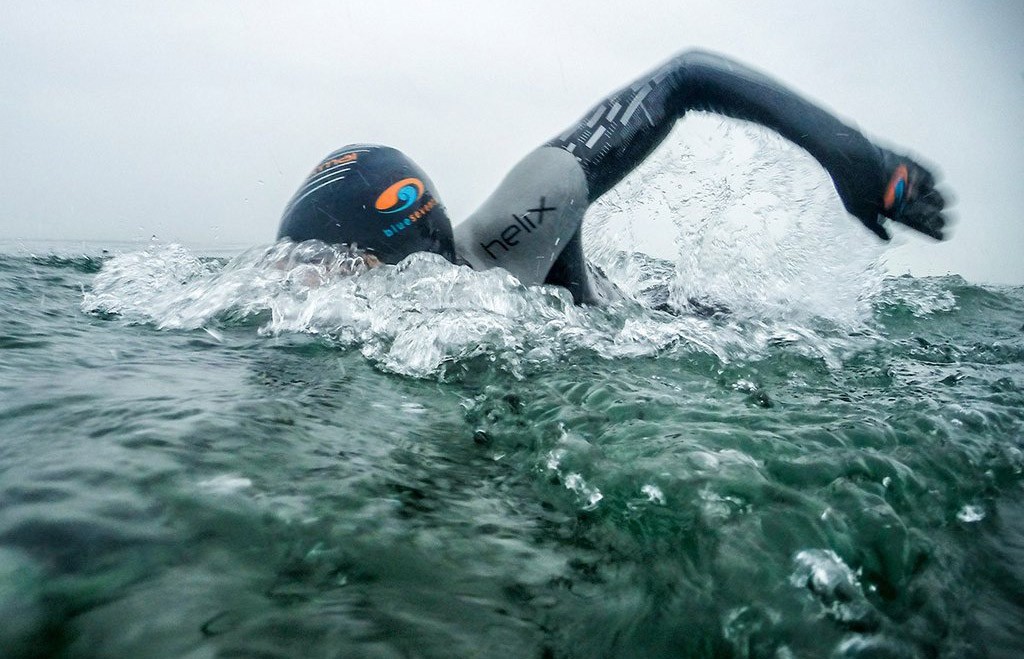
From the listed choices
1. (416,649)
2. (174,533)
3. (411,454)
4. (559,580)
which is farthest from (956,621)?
(174,533)

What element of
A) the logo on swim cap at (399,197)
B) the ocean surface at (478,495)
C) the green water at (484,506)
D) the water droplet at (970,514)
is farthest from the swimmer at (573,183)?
the water droplet at (970,514)

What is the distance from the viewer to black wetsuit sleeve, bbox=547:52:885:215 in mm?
2994

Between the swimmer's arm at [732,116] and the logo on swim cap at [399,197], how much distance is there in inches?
32.2

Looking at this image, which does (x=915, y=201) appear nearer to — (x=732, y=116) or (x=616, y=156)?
(x=732, y=116)

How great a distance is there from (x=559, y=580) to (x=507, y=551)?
0.34 ft

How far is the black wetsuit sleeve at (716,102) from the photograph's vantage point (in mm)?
2994

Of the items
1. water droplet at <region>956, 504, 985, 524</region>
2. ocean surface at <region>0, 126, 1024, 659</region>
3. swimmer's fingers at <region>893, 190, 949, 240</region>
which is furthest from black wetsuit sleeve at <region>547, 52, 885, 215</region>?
water droplet at <region>956, 504, 985, 524</region>

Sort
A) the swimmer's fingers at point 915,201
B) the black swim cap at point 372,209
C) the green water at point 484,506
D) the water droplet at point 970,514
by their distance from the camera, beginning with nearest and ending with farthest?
1. the green water at point 484,506
2. the water droplet at point 970,514
3. the black swim cap at point 372,209
4. the swimmer's fingers at point 915,201

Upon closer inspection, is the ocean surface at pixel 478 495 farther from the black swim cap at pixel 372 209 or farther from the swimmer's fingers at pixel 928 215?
the swimmer's fingers at pixel 928 215

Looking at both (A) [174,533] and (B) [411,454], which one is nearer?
(A) [174,533]

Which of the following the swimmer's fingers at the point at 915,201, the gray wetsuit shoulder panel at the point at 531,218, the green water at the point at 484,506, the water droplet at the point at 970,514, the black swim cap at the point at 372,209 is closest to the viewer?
the green water at the point at 484,506

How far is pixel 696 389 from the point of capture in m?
1.91

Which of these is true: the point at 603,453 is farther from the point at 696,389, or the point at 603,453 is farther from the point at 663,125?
the point at 663,125

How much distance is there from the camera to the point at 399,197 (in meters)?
2.65
